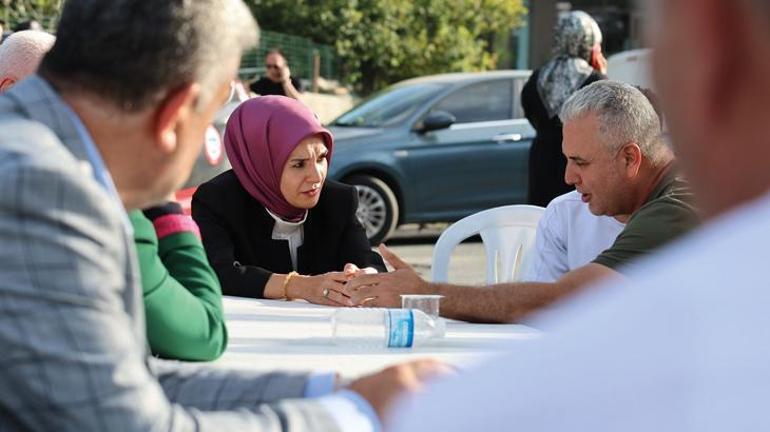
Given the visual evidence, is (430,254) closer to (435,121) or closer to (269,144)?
(435,121)

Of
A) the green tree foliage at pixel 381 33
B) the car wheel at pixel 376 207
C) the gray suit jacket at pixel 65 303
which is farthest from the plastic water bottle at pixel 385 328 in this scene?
the green tree foliage at pixel 381 33

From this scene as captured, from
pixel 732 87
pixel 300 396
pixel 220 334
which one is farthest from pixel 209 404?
pixel 732 87

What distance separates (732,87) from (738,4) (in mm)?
47

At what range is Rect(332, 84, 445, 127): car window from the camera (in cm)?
1156

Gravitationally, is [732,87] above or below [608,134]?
above

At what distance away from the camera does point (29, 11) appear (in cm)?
1480

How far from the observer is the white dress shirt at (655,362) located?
568 mm

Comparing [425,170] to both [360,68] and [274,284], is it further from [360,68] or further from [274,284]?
[360,68]

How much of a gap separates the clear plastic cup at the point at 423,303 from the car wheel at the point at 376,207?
315 inches

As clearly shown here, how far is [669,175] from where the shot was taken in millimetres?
3684

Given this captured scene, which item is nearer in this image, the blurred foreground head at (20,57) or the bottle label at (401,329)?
the bottle label at (401,329)

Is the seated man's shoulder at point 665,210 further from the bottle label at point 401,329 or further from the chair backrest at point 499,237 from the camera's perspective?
the chair backrest at point 499,237

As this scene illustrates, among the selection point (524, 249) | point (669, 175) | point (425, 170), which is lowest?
point (425, 170)

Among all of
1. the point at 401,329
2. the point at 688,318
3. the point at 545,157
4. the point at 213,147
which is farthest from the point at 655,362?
the point at 213,147
